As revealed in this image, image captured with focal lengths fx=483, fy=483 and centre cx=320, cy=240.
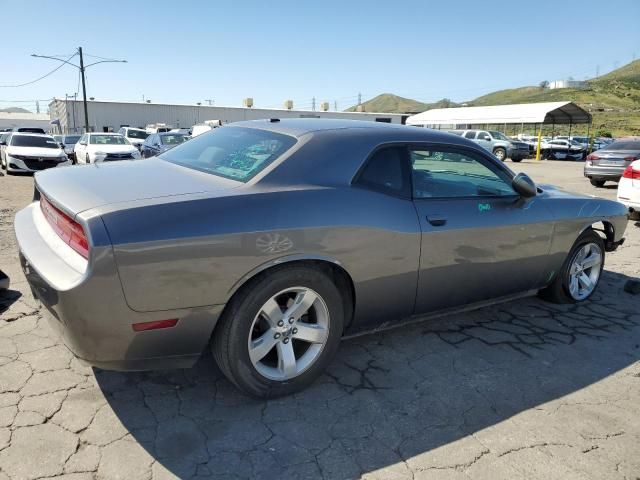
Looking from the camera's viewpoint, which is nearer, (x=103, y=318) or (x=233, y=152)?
(x=103, y=318)

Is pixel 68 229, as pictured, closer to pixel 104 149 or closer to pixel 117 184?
pixel 117 184

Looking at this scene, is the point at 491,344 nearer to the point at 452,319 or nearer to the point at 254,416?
the point at 452,319

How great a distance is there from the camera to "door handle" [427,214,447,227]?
3108mm

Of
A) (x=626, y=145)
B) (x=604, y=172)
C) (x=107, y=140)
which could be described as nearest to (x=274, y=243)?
(x=604, y=172)

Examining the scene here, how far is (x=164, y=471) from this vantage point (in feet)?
7.11

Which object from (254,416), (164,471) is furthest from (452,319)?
(164,471)

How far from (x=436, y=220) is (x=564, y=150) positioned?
3181cm

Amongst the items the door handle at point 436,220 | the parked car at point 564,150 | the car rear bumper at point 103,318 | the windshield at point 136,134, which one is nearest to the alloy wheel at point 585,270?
the door handle at point 436,220

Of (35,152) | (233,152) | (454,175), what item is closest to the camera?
(233,152)

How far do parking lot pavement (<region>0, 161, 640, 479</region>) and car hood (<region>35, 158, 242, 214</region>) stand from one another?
1096 millimetres

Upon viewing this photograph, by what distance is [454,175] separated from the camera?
352 cm

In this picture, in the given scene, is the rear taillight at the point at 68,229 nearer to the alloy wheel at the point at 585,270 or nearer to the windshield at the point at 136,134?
the alloy wheel at the point at 585,270

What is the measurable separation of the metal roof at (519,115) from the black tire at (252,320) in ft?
102

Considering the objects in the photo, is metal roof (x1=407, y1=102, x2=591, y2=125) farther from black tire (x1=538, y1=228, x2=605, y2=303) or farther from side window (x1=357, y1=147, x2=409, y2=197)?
side window (x1=357, y1=147, x2=409, y2=197)
